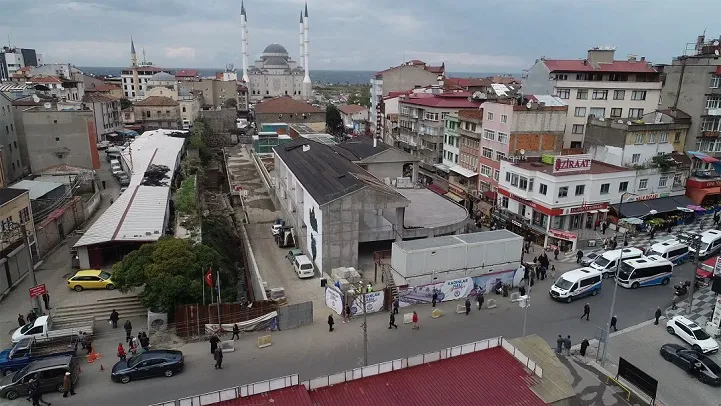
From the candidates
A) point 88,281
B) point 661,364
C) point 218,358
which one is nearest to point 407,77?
point 88,281

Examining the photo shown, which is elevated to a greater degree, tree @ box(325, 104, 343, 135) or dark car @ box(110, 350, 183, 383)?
tree @ box(325, 104, 343, 135)

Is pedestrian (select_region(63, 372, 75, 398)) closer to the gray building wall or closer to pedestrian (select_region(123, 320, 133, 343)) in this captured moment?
pedestrian (select_region(123, 320, 133, 343))

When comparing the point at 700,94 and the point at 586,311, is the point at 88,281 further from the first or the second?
the point at 700,94

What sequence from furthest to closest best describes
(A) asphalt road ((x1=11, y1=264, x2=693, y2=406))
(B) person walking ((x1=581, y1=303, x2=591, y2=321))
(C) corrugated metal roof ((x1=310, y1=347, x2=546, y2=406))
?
(B) person walking ((x1=581, y1=303, x2=591, y2=321))
(A) asphalt road ((x1=11, y1=264, x2=693, y2=406))
(C) corrugated metal roof ((x1=310, y1=347, x2=546, y2=406))

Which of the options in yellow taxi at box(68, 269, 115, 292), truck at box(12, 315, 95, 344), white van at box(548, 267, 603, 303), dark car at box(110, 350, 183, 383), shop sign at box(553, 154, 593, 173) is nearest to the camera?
dark car at box(110, 350, 183, 383)

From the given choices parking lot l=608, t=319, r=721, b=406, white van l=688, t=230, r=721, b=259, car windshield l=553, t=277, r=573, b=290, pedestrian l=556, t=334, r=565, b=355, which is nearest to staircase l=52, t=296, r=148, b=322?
pedestrian l=556, t=334, r=565, b=355

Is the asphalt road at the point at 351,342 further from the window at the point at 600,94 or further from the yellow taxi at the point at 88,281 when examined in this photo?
the window at the point at 600,94

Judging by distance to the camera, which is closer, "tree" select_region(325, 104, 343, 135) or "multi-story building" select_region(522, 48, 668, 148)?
"multi-story building" select_region(522, 48, 668, 148)
